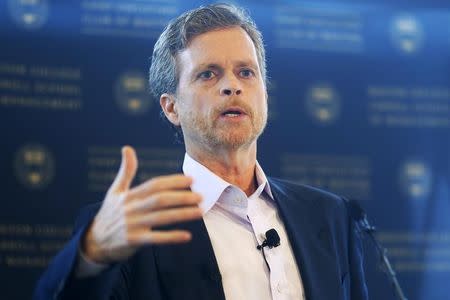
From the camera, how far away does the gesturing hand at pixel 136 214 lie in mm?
1654

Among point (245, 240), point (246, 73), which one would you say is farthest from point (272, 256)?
point (246, 73)

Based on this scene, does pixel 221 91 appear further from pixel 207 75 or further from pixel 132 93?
pixel 132 93

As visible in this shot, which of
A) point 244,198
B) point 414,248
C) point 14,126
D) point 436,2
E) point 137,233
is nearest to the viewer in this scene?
point 137,233

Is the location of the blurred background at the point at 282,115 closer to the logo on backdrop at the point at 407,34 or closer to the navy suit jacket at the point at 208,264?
the logo on backdrop at the point at 407,34

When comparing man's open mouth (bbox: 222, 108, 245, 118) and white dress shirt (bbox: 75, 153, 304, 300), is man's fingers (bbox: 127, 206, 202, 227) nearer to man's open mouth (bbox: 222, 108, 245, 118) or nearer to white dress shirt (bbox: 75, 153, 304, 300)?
white dress shirt (bbox: 75, 153, 304, 300)

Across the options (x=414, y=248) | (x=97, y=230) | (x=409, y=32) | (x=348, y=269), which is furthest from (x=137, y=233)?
(x=409, y=32)

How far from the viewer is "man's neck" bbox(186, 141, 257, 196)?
2.47 meters

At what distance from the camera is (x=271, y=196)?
2.46 m

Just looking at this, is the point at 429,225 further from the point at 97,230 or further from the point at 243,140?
the point at 97,230

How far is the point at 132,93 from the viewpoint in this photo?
364 centimetres

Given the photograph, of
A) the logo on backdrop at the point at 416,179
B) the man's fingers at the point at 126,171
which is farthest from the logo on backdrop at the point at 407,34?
the man's fingers at the point at 126,171

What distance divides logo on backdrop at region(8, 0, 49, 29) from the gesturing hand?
2.02 meters

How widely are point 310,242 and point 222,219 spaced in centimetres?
30

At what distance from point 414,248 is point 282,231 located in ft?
5.98
